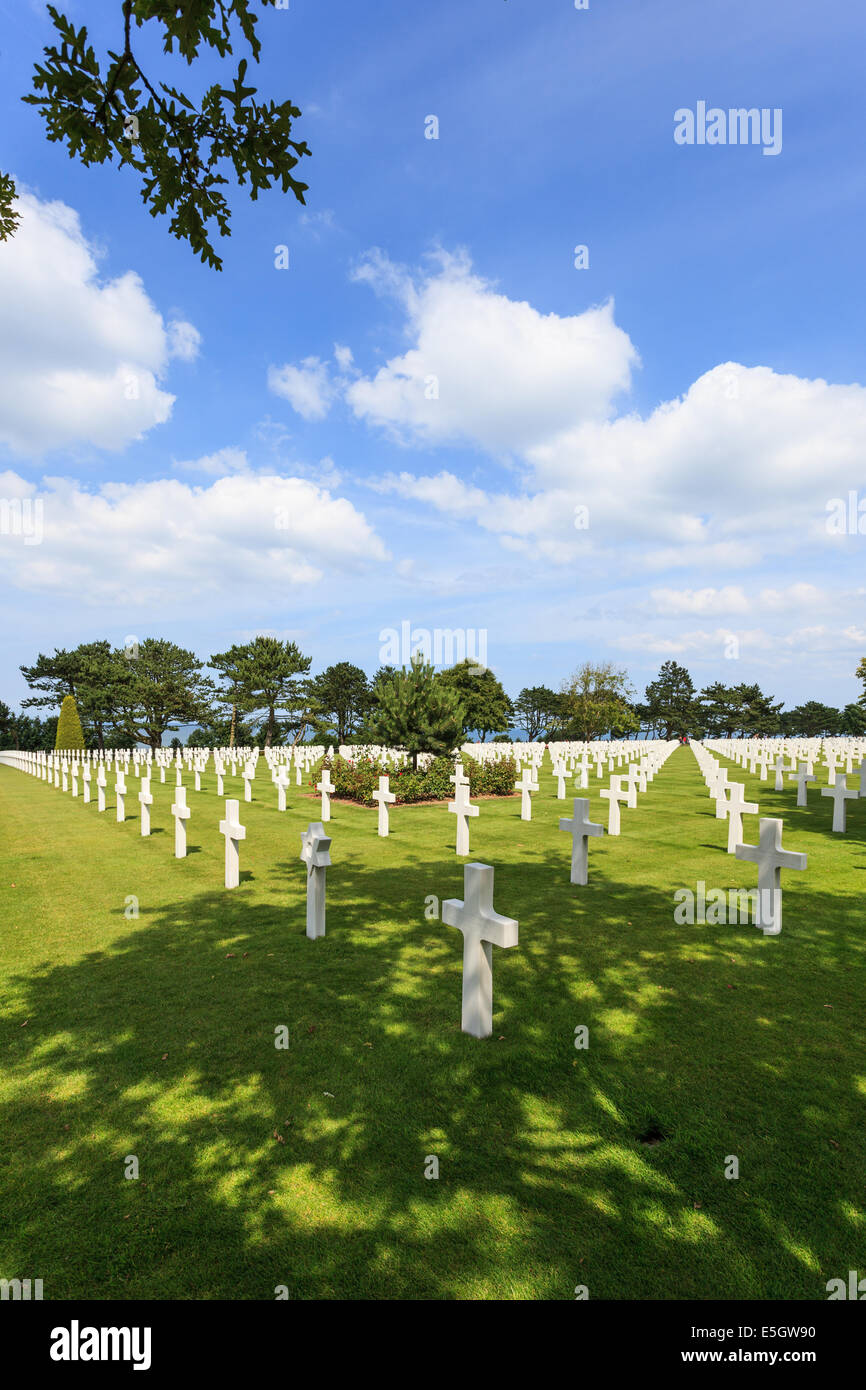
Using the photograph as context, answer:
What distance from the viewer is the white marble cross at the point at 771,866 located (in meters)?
6.51

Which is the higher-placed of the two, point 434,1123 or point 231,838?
point 231,838

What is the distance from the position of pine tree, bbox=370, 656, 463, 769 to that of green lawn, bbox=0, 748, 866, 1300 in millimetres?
11566

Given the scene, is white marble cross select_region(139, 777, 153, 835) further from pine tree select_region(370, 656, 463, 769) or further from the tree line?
the tree line

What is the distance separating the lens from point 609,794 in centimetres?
1241

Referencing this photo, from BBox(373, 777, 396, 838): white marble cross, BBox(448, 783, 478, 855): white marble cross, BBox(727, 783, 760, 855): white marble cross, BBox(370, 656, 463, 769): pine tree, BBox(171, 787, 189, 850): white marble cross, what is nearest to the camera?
BBox(727, 783, 760, 855): white marble cross

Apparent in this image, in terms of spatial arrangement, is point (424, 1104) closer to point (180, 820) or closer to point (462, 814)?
point (462, 814)

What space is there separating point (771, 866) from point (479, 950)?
4.18m

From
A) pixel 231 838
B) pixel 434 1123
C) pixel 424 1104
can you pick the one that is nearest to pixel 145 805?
pixel 231 838

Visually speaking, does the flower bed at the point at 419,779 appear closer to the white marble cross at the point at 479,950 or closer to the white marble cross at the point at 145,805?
the white marble cross at the point at 145,805

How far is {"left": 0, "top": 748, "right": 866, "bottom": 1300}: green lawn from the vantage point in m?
2.57

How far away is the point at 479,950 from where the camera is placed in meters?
4.39

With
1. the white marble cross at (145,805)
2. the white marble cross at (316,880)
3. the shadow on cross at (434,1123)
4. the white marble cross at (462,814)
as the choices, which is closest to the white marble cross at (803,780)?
the white marble cross at (462,814)

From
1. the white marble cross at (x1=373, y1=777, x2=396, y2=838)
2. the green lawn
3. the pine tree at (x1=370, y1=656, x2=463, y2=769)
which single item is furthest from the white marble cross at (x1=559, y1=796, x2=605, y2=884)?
the pine tree at (x1=370, y1=656, x2=463, y2=769)
